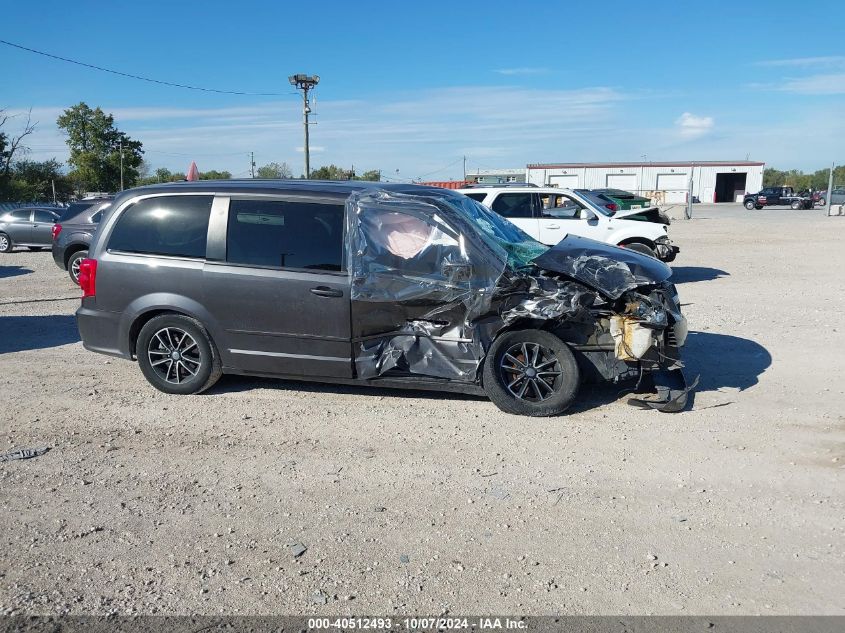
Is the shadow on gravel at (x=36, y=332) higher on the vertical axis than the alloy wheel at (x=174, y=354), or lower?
lower

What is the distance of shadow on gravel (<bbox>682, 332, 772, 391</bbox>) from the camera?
6.77 m

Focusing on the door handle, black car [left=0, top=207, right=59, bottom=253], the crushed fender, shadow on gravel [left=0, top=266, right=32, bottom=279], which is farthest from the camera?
black car [left=0, top=207, right=59, bottom=253]

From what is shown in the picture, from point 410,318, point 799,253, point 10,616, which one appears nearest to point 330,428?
point 410,318

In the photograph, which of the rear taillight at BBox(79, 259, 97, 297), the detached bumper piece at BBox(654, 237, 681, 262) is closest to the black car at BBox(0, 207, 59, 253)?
the rear taillight at BBox(79, 259, 97, 297)

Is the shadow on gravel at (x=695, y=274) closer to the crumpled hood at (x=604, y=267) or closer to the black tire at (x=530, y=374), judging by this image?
the crumpled hood at (x=604, y=267)

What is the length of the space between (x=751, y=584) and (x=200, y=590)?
8.77ft

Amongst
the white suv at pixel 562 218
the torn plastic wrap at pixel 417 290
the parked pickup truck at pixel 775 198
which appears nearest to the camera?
the torn plastic wrap at pixel 417 290

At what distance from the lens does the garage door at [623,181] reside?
237 feet

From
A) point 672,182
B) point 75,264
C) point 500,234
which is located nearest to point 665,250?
point 500,234

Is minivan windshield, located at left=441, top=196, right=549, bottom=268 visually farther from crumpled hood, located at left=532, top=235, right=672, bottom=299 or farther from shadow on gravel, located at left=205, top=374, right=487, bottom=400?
shadow on gravel, located at left=205, top=374, right=487, bottom=400

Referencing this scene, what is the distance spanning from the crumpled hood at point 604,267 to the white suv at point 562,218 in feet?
22.6

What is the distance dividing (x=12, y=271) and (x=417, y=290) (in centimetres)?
1401

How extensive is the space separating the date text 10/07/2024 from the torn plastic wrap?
2739 millimetres

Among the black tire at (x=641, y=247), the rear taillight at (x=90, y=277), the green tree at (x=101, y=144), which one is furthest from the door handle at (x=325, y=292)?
the green tree at (x=101, y=144)
